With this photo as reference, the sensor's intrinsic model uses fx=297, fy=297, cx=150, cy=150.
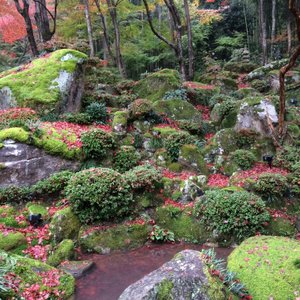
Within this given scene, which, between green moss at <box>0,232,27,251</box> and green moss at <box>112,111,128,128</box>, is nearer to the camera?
green moss at <box>0,232,27,251</box>

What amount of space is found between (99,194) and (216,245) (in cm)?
323

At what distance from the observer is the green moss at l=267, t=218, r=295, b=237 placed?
24.5 feet

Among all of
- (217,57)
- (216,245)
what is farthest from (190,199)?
(217,57)

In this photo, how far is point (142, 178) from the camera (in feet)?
27.7

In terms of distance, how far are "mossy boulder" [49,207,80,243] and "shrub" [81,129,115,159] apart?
8.17ft

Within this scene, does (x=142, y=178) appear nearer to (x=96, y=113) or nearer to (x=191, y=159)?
(x=191, y=159)

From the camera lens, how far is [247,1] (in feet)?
88.5

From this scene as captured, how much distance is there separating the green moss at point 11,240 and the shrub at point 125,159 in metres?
3.83

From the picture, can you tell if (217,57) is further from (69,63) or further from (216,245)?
(216,245)

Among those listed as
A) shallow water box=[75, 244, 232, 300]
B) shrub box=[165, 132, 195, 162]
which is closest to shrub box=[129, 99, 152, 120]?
shrub box=[165, 132, 195, 162]

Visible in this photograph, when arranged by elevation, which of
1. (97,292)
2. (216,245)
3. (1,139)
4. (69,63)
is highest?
(69,63)

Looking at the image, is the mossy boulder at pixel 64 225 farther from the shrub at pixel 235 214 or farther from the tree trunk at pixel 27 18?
the tree trunk at pixel 27 18

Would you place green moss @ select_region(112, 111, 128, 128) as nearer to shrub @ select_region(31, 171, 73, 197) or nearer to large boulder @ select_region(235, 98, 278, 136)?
shrub @ select_region(31, 171, 73, 197)

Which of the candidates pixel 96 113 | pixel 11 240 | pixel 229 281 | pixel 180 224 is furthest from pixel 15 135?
pixel 229 281
